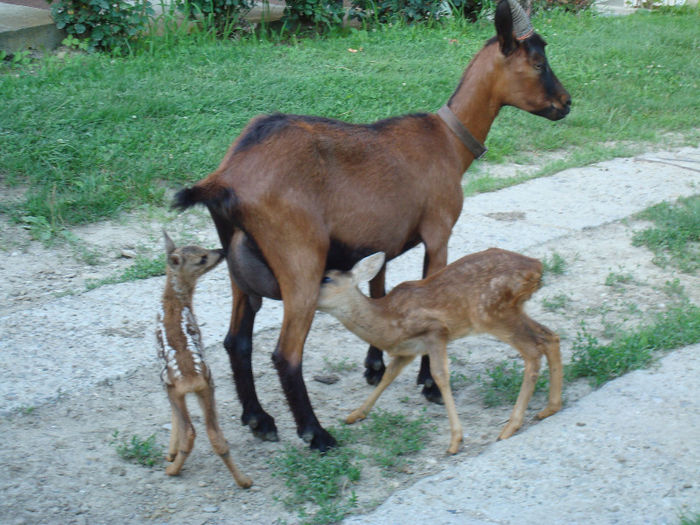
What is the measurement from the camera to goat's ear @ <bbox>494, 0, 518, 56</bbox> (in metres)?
5.13

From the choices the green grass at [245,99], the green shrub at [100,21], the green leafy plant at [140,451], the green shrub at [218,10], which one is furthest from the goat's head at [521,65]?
the green shrub at [218,10]

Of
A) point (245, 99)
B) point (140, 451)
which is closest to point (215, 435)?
point (140, 451)

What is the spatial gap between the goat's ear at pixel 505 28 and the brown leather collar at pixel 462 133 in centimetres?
54

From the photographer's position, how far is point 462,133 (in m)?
5.07

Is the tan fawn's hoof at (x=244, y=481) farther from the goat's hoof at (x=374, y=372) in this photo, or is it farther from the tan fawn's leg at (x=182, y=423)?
the goat's hoof at (x=374, y=372)

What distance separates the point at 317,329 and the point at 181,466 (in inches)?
74.3

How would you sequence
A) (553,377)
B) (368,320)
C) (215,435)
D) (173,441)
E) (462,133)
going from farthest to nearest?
(462,133) < (553,377) < (368,320) < (173,441) < (215,435)

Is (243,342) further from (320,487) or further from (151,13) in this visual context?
(151,13)

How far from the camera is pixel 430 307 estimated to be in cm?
447

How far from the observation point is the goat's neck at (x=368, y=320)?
4.41 metres

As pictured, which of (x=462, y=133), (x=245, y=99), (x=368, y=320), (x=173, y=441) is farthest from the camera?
(x=245, y=99)

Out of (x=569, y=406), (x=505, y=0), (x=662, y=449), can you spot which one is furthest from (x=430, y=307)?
(x=505, y=0)

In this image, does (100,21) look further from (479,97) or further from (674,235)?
(674,235)

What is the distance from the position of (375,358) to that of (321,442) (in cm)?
86
